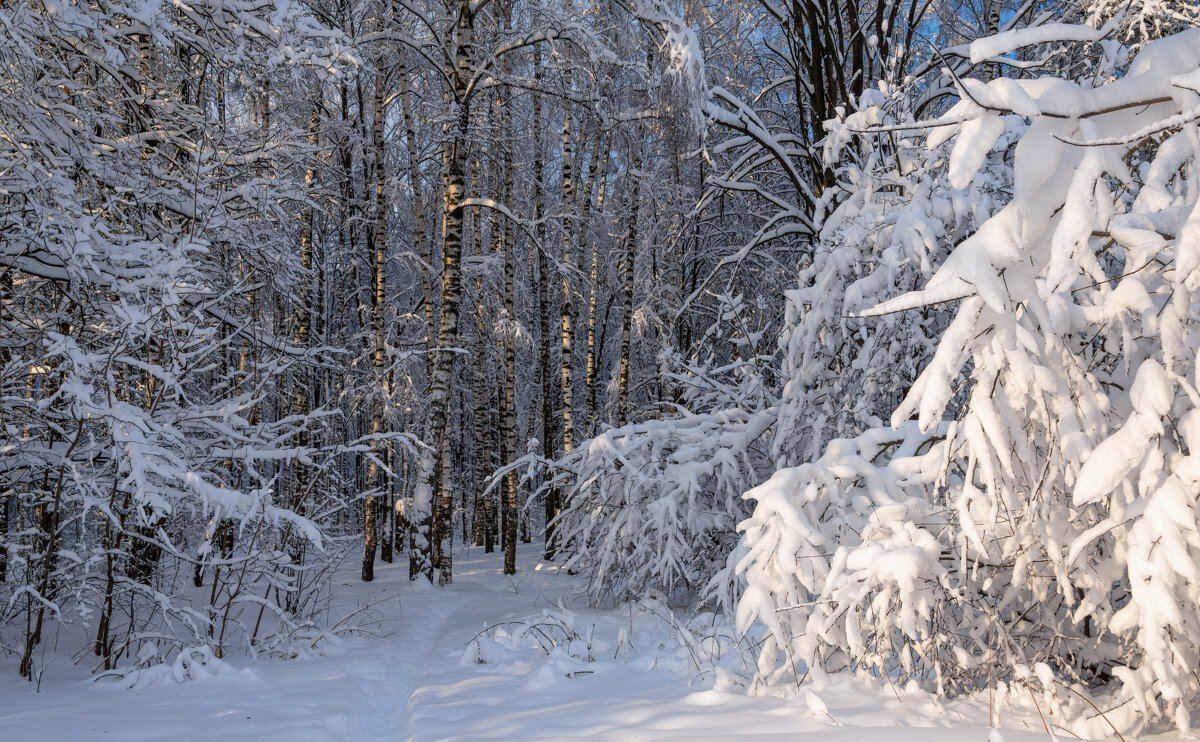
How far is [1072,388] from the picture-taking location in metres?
2.63

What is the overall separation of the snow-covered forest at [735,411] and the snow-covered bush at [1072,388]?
2 centimetres

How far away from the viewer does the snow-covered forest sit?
2373mm

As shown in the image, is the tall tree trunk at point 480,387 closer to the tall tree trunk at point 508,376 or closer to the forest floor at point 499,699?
the tall tree trunk at point 508,376

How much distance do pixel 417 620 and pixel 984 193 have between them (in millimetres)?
7288

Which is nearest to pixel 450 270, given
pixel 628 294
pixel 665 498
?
pixel 628 294

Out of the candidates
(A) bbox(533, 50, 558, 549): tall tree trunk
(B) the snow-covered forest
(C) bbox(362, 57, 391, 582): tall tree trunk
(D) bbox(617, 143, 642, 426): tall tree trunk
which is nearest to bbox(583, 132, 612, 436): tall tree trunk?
(D) bbox(617, 143, 642, 426): tall tree trunk

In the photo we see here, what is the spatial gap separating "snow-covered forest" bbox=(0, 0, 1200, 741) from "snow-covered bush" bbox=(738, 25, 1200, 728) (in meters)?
0.02

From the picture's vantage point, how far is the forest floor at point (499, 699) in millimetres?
3354

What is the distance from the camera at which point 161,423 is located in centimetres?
540

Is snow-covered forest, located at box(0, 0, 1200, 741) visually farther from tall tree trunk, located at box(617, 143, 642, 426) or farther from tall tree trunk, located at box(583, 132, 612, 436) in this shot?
tall tree trunk, located at box(583, 132, 612, 436)

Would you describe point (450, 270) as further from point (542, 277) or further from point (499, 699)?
point (499, 699)

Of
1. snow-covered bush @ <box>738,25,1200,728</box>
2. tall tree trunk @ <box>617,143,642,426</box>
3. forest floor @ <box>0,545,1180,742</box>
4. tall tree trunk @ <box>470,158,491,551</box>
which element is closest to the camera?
snow-covered bush @ <box>738,25,1200,728</box>

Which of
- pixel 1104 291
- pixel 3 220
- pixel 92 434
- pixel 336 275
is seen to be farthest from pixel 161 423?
pixel 336 275

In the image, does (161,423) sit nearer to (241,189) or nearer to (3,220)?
(3,220)
